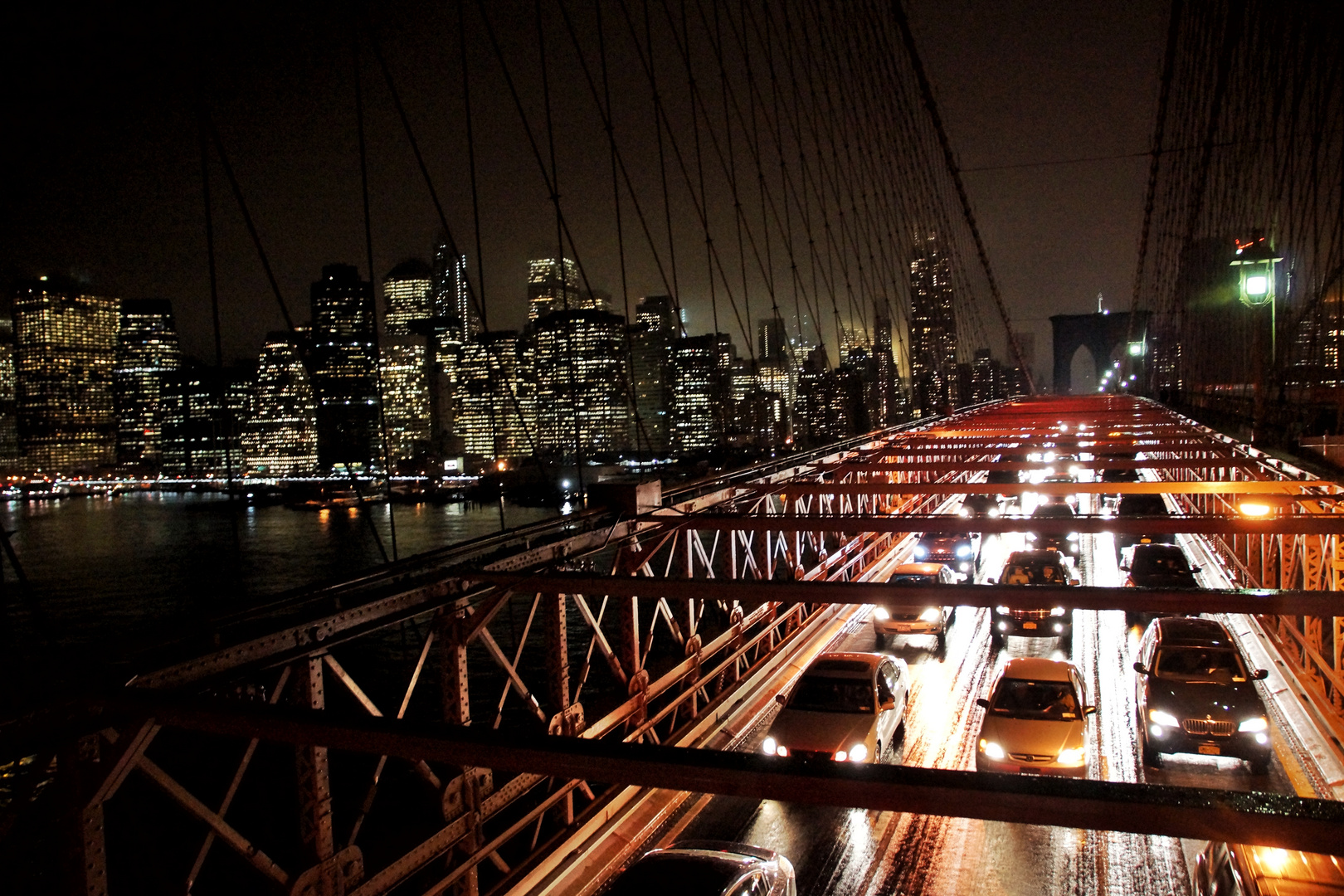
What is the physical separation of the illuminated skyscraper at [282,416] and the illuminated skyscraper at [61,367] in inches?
80.4

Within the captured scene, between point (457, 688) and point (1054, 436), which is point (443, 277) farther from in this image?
point (457, 688)

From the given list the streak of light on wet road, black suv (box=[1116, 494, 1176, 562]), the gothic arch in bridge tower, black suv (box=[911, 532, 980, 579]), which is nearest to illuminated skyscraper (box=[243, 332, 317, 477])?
the streak of light on wet road

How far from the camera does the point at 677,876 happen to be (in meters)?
6.08

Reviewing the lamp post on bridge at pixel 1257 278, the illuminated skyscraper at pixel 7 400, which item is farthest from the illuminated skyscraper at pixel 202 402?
the lamp post on bridge at pixel 1257 278

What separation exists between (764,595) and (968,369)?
67.0 m

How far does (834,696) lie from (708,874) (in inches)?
180

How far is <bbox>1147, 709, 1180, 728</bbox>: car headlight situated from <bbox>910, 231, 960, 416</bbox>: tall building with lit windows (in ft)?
136

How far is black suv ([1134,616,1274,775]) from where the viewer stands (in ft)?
32.2

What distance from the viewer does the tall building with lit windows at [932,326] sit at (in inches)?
2186

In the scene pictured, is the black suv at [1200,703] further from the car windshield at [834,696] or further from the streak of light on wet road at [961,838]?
the car windshield at [834,696]

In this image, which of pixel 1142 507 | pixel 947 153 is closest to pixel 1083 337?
pixel 947 153

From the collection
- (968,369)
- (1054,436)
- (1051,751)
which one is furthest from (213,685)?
(968,369)

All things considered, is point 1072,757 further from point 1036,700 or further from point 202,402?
point 202,402

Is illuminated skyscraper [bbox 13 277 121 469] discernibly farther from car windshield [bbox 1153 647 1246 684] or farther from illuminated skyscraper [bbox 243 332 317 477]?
car windshield [bbox 1153 647 1246 684]
